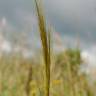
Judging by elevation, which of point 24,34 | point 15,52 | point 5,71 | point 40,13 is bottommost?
point 5,71

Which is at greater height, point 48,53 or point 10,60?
point 48,53

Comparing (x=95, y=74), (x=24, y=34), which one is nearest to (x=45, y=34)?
(x=95, y=74)

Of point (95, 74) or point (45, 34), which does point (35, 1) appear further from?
point (95, 74)

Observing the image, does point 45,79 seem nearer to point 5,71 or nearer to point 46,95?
point 46,95

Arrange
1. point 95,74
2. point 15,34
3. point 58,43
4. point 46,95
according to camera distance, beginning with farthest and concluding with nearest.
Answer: point 15,34
point 95,74
point 58,43
point 46,95

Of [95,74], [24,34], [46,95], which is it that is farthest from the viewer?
[24,34]

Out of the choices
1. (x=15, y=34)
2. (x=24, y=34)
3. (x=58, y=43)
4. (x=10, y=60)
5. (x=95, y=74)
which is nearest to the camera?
(x=58, y=43)

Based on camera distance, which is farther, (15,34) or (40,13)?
(15,34)

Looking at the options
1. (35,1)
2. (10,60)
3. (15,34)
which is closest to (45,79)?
(35,1)

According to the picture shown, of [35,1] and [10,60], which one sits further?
[10,60]
